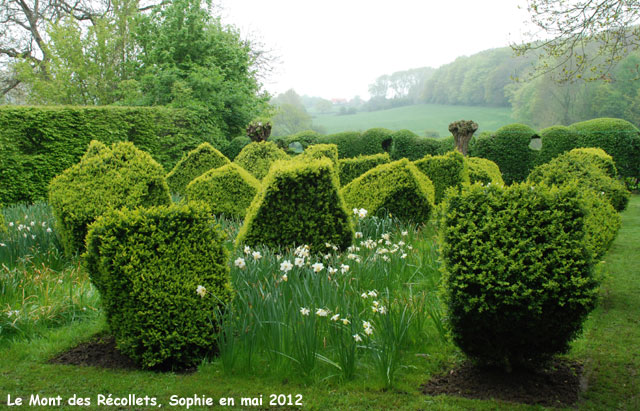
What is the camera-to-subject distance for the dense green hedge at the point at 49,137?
1030 cm

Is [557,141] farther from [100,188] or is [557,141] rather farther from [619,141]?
[100,188]

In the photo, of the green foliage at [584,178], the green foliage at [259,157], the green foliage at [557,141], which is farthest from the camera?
the green foliage at [557,141]

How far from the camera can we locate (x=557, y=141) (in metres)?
14.0

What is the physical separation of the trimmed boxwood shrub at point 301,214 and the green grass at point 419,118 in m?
26.2

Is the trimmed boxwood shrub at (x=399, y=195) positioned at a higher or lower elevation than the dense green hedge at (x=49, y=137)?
lower

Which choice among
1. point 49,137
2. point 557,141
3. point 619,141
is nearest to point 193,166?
point 49,137

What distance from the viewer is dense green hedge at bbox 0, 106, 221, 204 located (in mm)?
10297

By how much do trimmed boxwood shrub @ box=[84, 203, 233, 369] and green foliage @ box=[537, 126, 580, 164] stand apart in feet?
43.9

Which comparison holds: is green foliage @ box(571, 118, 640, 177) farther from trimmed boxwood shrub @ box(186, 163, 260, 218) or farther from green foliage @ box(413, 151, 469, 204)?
trimmed boxwood shrub @ box(186, 163, 260, 218)

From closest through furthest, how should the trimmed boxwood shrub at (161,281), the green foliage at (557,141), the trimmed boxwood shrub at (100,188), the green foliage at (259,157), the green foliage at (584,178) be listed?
the trimmed boxwood shrub at (161,281) < the trimmed boxwood shrub at (100,188) < the green foliage at (584,178) < the green foliage at (259,157) < the green foliage at (557,141)

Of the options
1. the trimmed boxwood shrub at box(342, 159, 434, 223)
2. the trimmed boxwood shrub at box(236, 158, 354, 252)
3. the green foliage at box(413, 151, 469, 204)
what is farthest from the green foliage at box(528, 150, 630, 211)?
the trimmed boxwood shrub at box(236, 158, 354, 252)

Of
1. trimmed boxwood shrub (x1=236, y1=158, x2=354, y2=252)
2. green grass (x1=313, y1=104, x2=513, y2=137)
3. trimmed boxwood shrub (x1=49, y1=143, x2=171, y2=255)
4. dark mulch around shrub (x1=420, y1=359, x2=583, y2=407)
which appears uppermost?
green grass (x1=313, y1=104, x2=513, y2=137)

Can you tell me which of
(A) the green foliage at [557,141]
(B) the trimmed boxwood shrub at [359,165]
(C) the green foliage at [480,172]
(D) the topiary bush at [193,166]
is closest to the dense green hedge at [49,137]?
(D) the topiary bush at [193,166]

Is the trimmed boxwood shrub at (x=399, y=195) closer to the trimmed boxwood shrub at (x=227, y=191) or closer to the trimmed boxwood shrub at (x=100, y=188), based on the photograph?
the trimmed boxwood shrub at (x=227, y=191)
